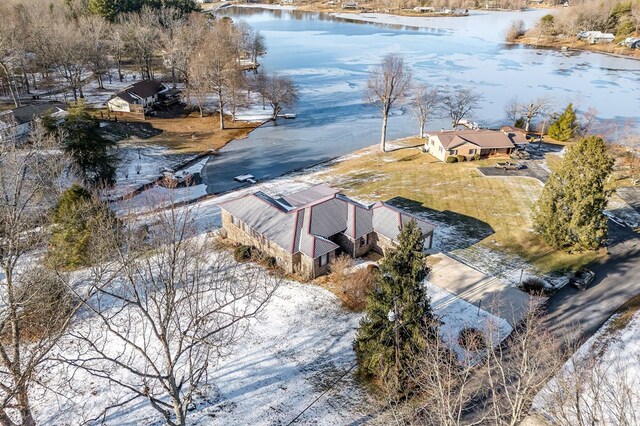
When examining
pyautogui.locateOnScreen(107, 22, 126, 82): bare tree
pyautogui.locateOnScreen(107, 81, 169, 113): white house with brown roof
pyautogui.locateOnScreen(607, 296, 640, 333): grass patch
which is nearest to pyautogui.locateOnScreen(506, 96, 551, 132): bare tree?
pyautogui.locateOnScreen(607, 296, 640, 333): grass patch

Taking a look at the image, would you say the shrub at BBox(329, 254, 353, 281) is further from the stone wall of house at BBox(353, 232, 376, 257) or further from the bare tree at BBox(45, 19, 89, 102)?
the bare tree at BBox(45, 19, 89, 102)

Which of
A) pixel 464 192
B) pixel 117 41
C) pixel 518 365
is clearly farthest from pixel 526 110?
pixel 117 41

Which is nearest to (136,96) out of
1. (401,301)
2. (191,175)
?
(191,175)

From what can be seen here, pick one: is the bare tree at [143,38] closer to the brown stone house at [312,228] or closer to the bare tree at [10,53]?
the bare tree at [10,53]

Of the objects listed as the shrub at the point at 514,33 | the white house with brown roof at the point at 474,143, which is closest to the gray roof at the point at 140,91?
the white house with brown roof at the point at 474,143

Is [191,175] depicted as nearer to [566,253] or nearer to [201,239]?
[201,239]

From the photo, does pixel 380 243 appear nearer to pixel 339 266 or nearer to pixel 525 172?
pixel 339 266
